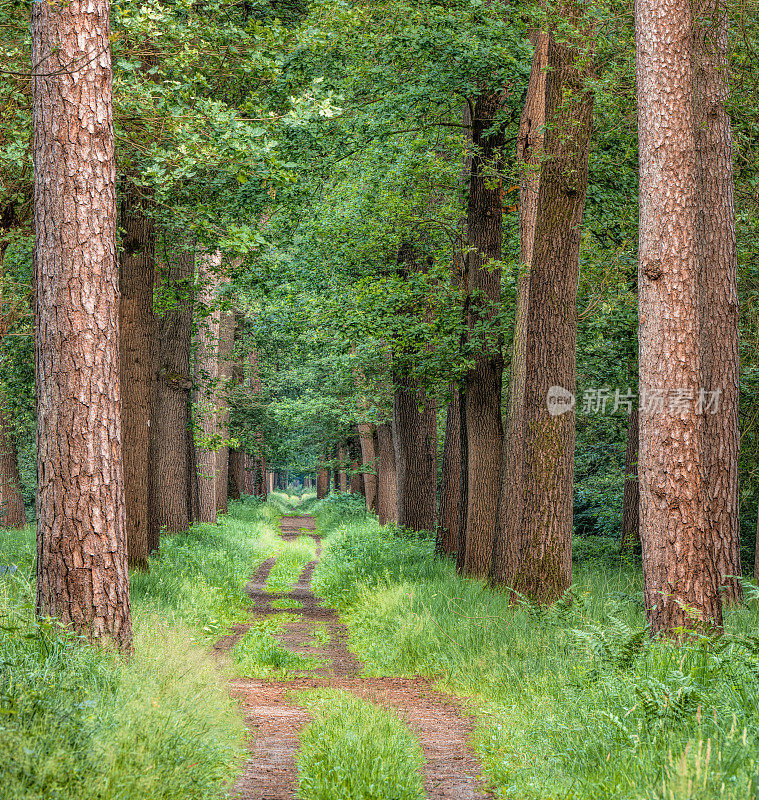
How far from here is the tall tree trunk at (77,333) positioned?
18.5 ft

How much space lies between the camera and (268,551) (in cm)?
2286

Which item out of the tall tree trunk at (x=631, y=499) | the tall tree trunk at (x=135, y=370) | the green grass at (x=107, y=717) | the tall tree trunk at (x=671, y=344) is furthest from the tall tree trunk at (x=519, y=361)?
the tall tree trunk at (x=631, y=499)

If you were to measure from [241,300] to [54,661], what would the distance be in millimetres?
19359

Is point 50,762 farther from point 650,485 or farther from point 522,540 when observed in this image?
point 522,540

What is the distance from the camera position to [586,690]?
17.7 feet

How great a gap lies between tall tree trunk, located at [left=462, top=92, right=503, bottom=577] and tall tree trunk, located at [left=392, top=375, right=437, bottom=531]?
15.3ft

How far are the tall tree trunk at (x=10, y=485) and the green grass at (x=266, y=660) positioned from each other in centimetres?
1442

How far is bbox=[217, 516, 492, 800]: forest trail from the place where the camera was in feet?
16.1

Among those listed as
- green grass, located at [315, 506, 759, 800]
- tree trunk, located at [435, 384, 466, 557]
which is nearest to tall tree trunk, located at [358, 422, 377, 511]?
tree trunk, located at [435, 384, 466, 557]

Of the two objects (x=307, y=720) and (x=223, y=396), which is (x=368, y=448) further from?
(x=307, y=720)

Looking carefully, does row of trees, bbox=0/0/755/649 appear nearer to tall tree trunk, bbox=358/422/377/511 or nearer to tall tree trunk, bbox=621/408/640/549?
tall tree trunk, bbox=621/408/640/549

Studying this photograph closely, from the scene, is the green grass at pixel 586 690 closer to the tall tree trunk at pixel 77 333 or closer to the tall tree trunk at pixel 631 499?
the tall tree trunk at pixel 77 333

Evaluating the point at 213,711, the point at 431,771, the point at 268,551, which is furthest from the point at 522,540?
the point at 268,551

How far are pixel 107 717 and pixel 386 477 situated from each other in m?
19.6
